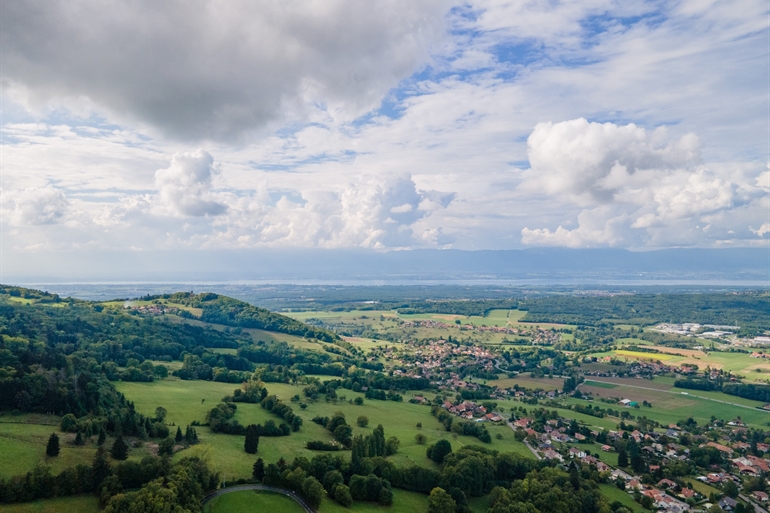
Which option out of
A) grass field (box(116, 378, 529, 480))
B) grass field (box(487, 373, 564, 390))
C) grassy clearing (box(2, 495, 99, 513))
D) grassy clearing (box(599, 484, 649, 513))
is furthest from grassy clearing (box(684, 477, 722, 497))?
grassy clearing (box(2, 495, 99, 513))

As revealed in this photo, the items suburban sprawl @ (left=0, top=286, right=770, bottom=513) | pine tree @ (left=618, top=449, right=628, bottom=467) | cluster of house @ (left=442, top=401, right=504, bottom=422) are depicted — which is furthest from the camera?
cluster of house @ (left=442, top=401, right=504, bottom=422)

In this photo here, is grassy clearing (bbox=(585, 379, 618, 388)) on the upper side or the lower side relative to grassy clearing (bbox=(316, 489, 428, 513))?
lower

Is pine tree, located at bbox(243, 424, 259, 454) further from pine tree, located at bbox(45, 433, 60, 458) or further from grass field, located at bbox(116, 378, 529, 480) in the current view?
pine tree, located at bbox(45, 433, 60, 458)

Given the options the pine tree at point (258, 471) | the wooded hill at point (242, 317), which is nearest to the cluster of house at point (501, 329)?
the wooded hill at point (242, 317)

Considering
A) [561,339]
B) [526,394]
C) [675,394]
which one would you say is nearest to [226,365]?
[526,394]

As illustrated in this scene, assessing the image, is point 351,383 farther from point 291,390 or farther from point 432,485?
point 432,485

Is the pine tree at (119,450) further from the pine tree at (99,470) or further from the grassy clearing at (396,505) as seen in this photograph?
the grassy clearing at (396,505)

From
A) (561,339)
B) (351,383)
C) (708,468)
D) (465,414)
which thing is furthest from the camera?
(561,339)
